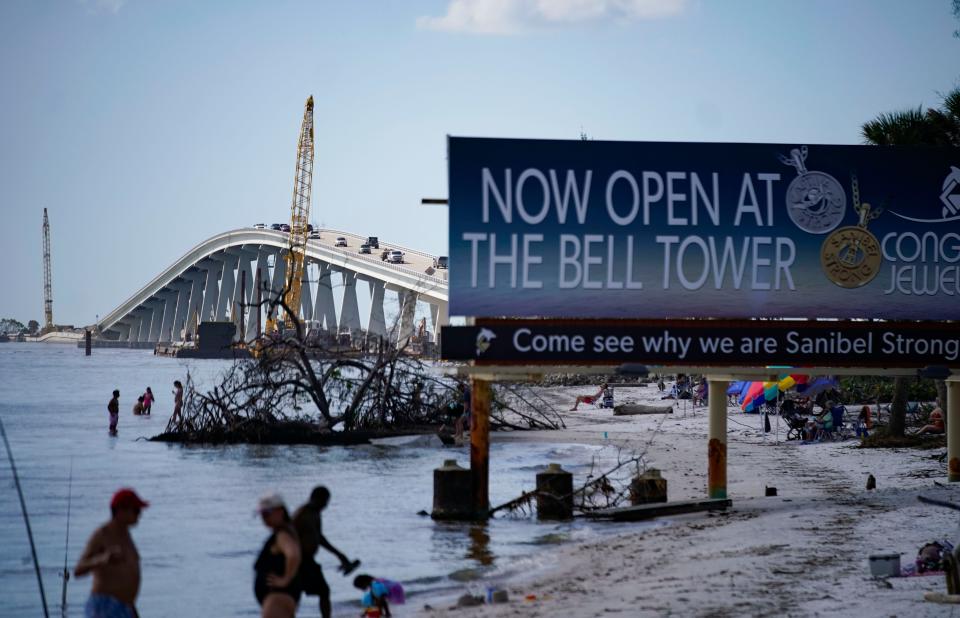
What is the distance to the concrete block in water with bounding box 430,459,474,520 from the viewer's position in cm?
1716

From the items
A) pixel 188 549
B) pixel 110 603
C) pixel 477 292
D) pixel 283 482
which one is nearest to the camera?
pixel 110 603

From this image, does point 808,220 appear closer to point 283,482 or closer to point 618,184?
point 618,184

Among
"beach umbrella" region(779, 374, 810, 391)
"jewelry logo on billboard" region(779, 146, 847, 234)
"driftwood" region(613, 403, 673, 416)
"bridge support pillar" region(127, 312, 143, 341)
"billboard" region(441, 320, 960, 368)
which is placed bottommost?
"driftwood" region(613, 403, 673, 416)

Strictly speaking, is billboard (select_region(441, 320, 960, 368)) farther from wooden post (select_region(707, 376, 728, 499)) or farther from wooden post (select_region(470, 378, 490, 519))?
wooden post (select_region(707, 376, 728, 499))

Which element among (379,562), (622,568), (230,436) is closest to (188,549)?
(379,562)

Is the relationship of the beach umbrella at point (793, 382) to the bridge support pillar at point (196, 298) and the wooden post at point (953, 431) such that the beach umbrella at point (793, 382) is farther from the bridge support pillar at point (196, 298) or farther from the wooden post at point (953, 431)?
the bridge support pillar at point (196, 298)

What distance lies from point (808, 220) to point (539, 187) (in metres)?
3.59

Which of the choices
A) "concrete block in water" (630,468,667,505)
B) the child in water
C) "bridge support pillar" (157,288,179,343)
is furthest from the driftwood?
"bridge support pillar" (157,288,179,343)

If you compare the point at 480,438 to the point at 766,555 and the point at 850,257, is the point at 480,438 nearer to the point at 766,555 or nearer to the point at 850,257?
the point at 766,555

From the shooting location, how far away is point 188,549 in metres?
17.5

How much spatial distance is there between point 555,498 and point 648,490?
1.41 m

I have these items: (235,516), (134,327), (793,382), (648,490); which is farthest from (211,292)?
(648,490)

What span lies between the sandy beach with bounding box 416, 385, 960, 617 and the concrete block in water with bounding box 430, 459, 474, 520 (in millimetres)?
1876

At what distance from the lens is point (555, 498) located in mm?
18047
